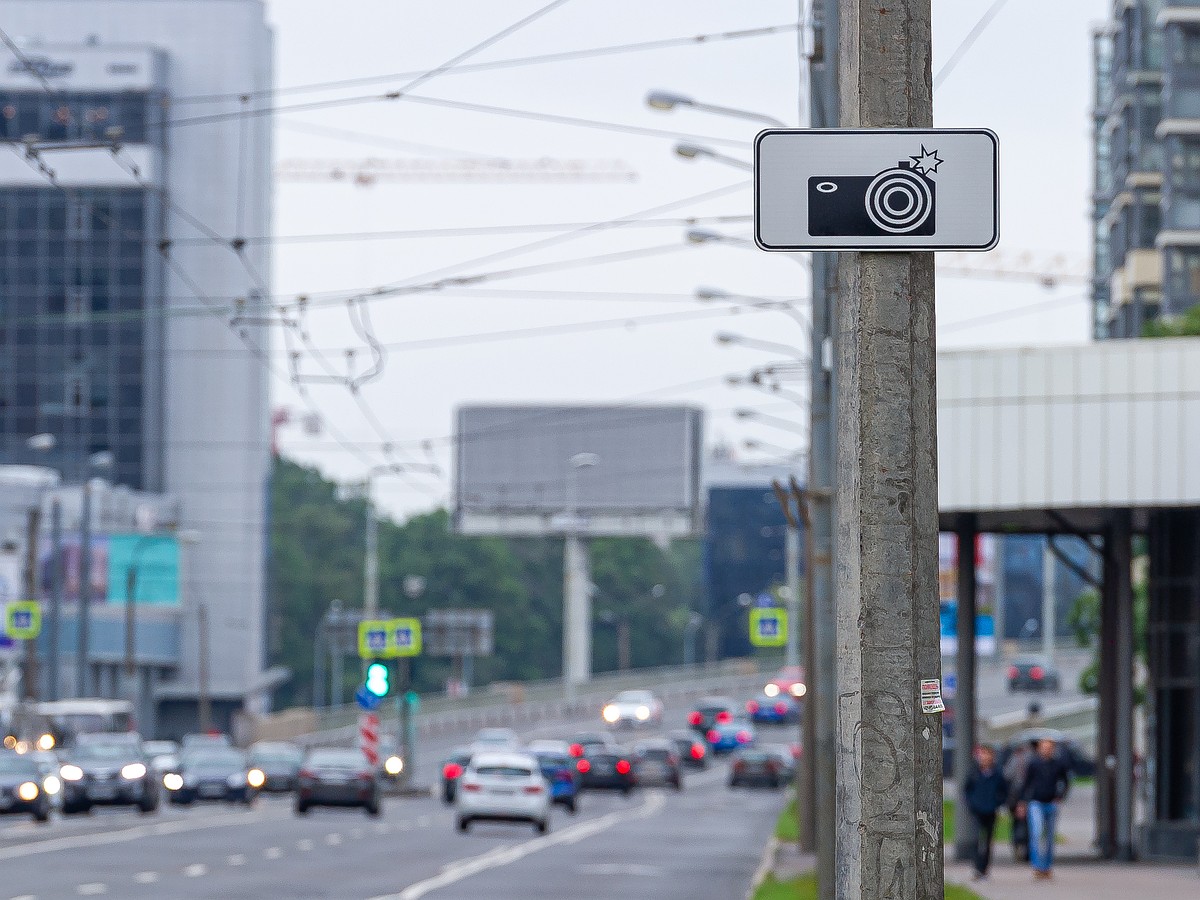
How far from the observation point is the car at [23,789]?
1570 inches

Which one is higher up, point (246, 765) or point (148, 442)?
point (148, 442)

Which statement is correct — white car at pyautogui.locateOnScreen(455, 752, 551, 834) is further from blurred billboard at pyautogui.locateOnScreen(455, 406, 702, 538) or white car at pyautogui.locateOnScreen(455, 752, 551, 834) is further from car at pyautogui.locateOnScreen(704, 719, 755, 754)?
blurred billboard at pyautogui.locateOnScreen(455, 406, 702, 538)

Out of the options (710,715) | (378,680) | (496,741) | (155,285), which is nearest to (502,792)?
(378,680)

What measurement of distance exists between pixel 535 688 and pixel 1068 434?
275 ft

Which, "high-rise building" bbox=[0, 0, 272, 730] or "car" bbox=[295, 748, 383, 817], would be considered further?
"high-rise building" bbox=[0, 0, 272, 730]

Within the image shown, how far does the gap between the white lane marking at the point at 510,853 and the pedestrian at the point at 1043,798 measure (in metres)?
6.46

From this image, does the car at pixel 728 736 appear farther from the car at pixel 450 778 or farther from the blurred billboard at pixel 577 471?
the car at pixel 450 778

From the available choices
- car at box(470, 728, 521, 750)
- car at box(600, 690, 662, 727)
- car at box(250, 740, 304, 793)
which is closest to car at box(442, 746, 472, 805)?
car at box(250, 740, 304, 793)

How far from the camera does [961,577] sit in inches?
1203

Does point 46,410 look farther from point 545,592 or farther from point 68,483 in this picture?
point 545,592

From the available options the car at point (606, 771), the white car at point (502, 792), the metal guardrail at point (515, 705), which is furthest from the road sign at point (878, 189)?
the metal guardrail at point (515, 705)

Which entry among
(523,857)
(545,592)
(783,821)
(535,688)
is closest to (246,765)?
(783,821)

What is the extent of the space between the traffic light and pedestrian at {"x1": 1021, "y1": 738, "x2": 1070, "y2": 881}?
772 centimetres

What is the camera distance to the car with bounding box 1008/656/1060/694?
323 ft
